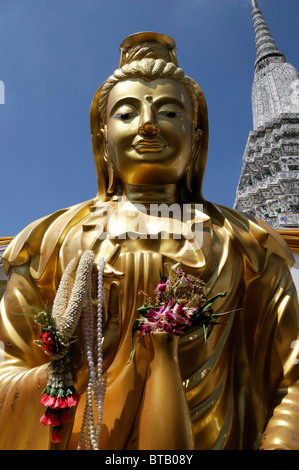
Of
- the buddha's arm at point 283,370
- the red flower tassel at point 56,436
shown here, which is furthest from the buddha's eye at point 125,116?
the red flower tassel at point 56,436

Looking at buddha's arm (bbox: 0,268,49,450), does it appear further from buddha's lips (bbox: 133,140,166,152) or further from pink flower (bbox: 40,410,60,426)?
buddha's lips (bbox: 133,140,166,152)

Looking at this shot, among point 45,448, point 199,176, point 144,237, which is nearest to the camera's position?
point 45,448

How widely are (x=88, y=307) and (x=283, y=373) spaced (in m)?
0.90

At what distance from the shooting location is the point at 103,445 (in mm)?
1355

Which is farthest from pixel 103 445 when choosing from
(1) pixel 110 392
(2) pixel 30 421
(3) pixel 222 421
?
(3) pixel 222 421

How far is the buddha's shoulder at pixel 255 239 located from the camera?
176cm

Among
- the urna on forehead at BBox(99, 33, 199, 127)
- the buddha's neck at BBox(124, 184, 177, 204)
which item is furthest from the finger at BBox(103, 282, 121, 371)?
the urna on forehead at BBox(99, 33, 199, 127)

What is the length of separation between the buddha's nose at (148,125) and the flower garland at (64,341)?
2.37ft

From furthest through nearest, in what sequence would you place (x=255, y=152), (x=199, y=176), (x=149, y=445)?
(x=255, y=152), (x=199, y=176), (x=149, y=445)

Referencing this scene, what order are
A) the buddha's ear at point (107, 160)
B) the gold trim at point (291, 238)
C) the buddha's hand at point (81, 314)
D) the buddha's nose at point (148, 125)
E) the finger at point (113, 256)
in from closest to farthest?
the buddha's hand at point (81, 314) < the finger at point (113, 256) < the buddha's nose at point (148, 125) < the buddha's ear at point (107, 160) < the gold trim at point (291, 238)

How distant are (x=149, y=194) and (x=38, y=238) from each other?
24.2 inches

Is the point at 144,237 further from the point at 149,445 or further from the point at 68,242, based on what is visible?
the point at 149,445

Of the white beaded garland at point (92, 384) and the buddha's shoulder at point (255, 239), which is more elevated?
the buddha's shoulder at point (255, 239)

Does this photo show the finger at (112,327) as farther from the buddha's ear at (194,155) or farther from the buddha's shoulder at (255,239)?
the buddha's ear at (194,155)
